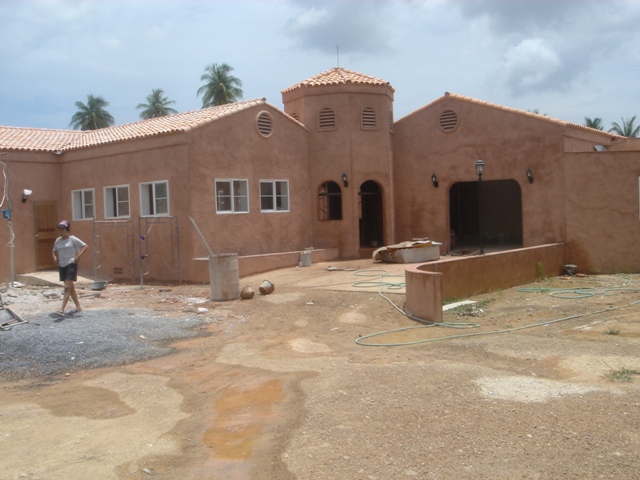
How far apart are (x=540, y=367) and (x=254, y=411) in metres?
3.91

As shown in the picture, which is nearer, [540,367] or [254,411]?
[254,411]

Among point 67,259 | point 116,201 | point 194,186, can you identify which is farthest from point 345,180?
point 67,259

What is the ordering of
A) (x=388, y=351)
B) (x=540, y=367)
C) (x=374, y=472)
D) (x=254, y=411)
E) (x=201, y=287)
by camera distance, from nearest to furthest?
(x=374, y=472), (x=254, y=411), (x=540, y=367), (x=388, y=351), (x=201, y=287)

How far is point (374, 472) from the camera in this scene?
5301 mm

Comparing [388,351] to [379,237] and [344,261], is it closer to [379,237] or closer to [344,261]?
[344,261]

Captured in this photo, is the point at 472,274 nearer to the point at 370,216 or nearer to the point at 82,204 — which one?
the point at 370,216

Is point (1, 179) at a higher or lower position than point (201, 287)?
higher

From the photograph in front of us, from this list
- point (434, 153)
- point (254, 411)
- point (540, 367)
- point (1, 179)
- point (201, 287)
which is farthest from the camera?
point (434, 153)

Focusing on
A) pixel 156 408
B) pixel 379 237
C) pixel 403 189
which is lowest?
pixel 156 408

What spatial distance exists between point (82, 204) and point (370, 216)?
9999 millimetres

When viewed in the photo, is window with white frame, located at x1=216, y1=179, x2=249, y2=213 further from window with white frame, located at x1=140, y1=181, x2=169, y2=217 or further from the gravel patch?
the gravel patch

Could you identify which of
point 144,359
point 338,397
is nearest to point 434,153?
point 144,359

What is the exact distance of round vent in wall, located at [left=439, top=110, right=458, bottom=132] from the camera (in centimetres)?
2178

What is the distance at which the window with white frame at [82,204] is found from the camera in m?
21.3
